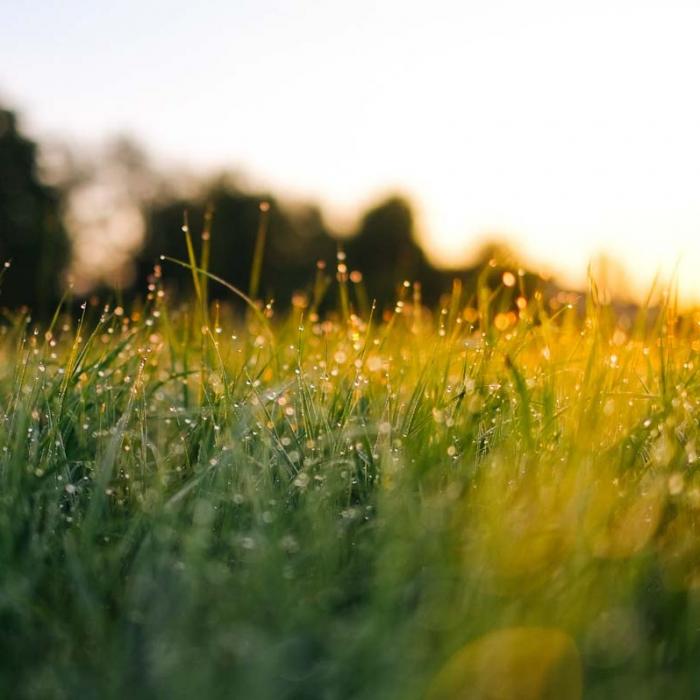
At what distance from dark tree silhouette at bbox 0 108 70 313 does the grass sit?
28570 mm

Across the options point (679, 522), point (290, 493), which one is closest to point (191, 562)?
point (290, 493)

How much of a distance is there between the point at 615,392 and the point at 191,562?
1136mm

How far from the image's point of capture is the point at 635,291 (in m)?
2.67

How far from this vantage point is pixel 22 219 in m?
31.6

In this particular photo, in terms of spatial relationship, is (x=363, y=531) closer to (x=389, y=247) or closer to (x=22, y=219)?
(x=22, y=219)

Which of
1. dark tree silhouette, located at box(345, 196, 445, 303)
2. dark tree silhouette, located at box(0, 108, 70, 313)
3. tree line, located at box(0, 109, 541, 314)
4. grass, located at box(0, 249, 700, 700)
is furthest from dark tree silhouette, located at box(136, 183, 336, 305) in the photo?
grass, located at box(0, 249, 700, 700)

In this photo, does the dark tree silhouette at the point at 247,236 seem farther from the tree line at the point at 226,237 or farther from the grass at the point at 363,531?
the grass at the point at 363,531

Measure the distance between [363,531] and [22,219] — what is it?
106ft

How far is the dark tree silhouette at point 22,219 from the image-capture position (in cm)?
3053

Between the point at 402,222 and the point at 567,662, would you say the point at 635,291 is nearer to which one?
the point at 567,662

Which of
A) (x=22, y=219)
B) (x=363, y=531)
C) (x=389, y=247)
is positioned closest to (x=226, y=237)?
(x=389, y=247)

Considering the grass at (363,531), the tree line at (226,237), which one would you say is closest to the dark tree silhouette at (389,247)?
the tree line at (226,237)

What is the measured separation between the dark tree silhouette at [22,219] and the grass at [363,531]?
28.6 meters

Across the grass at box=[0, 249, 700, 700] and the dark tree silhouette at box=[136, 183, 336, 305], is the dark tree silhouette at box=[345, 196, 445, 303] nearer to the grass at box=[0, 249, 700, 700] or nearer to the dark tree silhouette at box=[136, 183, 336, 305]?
the dark tree silhouette at box=[136, 183, 336, 305]
